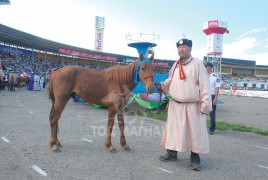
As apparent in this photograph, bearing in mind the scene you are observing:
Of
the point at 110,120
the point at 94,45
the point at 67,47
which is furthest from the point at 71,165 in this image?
the point at 94,45

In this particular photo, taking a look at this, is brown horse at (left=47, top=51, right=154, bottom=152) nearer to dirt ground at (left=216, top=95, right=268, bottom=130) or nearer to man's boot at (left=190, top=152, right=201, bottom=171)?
man's boot at (left=190, top=152, right=201, bottom=171)

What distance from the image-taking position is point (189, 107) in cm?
370

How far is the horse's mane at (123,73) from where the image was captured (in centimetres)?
440

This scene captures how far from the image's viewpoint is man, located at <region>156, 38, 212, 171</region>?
360 centimetres

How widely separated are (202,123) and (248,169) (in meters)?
1.15

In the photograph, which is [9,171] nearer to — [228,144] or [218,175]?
[218,175]

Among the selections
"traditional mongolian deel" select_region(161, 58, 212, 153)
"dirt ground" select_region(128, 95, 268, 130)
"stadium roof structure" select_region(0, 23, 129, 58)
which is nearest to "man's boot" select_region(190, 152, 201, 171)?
"traditional mongolian deel" select_region(161, 58, 212, 153)

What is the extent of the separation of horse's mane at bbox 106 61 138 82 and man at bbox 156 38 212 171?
90 centimetres

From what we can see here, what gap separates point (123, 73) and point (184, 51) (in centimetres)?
132

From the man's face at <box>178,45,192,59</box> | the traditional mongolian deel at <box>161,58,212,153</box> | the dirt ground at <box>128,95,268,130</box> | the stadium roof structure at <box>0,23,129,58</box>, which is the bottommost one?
the dirt ground at <box>128,95,268,130</box>

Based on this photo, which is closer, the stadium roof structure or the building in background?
the stadium roof structure

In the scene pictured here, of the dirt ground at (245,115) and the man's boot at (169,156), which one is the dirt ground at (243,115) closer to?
the dirt ground at (245,115)

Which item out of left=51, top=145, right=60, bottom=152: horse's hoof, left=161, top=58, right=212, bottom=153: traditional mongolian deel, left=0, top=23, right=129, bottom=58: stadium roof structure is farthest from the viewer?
left=0, top=23, right=129, bottom=58: stadium roof structure

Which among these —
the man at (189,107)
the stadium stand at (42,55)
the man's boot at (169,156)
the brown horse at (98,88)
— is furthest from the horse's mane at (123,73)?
the stadium stand at (42,55)
